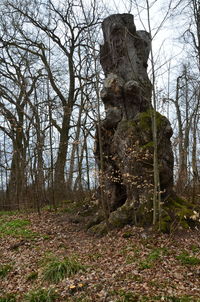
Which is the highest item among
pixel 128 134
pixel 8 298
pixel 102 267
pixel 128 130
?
pixel 128 130

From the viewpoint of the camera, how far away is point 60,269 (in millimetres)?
5430

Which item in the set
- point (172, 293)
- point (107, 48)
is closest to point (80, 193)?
point (107, 48)

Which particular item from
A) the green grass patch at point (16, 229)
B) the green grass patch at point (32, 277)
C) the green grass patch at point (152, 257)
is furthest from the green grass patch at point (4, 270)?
the green grass patch at point (152, 257)

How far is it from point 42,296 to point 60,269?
33.0 inches

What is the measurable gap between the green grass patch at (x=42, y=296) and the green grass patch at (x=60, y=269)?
45cm

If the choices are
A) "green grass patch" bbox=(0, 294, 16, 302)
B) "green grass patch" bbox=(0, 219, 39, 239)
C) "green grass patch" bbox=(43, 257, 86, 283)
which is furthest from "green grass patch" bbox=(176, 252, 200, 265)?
"green grass patch" bbox=(0, 219, 39, 239)

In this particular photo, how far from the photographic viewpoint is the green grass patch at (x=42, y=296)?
456 cm

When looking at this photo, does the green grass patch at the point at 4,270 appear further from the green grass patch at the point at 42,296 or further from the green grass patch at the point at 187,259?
the green grass patch at the point at 187,259

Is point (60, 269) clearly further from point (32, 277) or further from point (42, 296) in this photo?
point (42, 296)

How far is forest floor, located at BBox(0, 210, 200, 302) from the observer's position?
4.48m

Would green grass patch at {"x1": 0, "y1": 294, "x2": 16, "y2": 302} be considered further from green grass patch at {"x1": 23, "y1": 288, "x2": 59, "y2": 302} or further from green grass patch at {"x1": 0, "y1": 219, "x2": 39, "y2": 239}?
green grass patch at {"x1": 0, "y1": 219, "x2": 39, "y2": 239}

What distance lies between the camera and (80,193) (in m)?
13.4

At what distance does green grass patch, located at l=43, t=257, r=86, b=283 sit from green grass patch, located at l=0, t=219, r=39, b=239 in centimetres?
330

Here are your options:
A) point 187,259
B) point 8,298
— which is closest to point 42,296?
point 8,298
